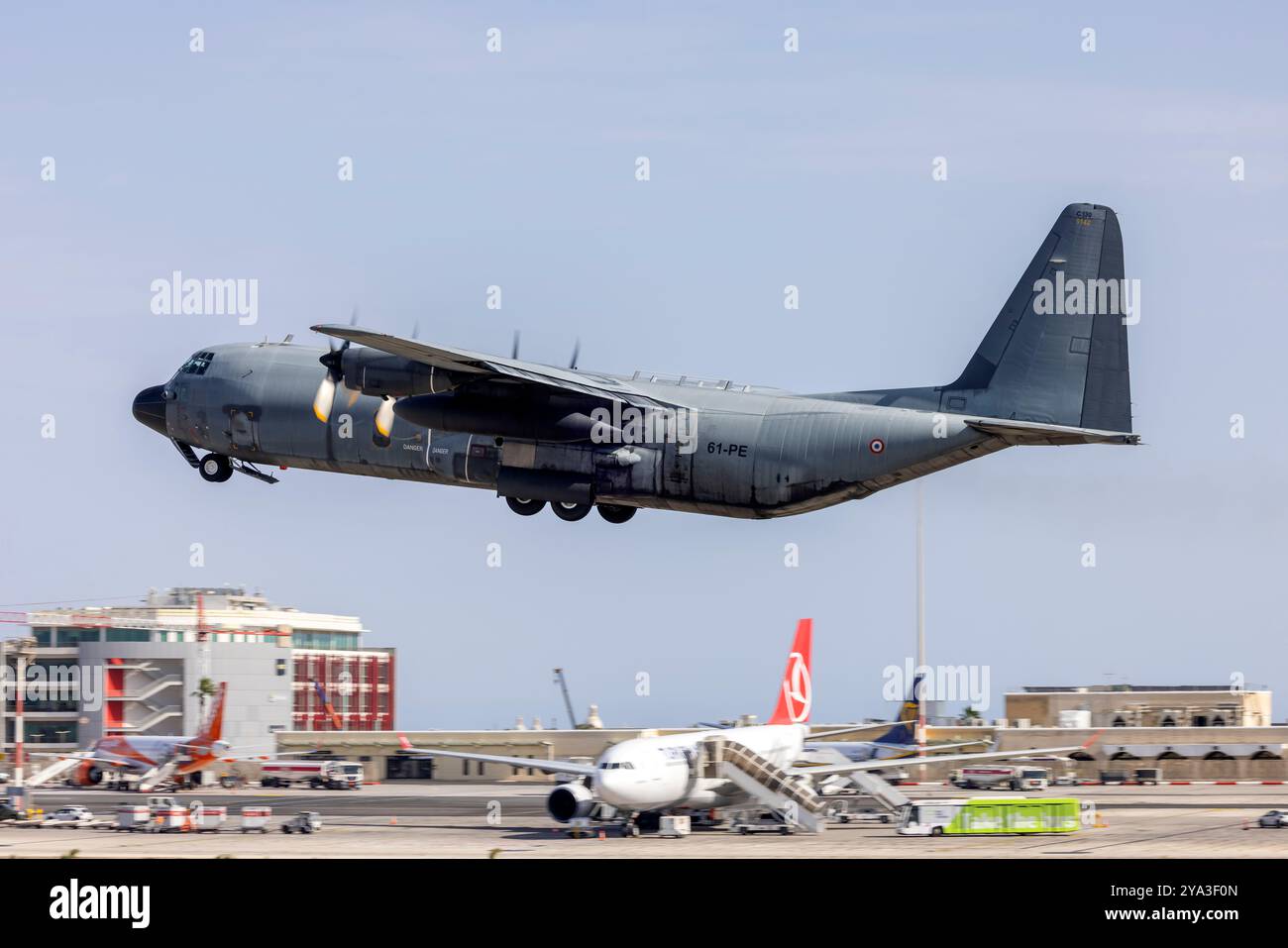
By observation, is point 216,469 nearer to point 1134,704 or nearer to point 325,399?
point 325,399

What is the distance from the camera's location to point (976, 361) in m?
38.4

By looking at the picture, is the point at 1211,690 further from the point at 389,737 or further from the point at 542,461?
the point at 542,461

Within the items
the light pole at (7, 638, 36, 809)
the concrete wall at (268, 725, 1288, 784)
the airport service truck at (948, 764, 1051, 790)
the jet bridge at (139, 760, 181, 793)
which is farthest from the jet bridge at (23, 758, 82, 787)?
the airport service truck at (948, 764, 1051, 790)

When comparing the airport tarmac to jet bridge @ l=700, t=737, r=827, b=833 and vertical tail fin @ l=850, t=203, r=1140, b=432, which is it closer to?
jet bridge @ l=700, t=737, r=827, b=833

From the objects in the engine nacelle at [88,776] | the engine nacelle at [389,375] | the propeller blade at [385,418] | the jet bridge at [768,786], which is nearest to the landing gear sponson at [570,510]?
the propeller blade at [385,418]

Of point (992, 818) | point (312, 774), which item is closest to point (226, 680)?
point (312, 774)

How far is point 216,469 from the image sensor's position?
44062 mm

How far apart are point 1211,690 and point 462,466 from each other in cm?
6865

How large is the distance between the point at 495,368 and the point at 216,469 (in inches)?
405

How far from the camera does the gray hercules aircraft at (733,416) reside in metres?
36.9

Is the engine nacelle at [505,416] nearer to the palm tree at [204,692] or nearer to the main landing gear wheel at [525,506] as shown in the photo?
the main landing gear wheel at [525,506]

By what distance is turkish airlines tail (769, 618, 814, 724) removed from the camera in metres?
58.9

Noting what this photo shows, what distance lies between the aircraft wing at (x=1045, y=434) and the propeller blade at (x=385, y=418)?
43.6 feet
